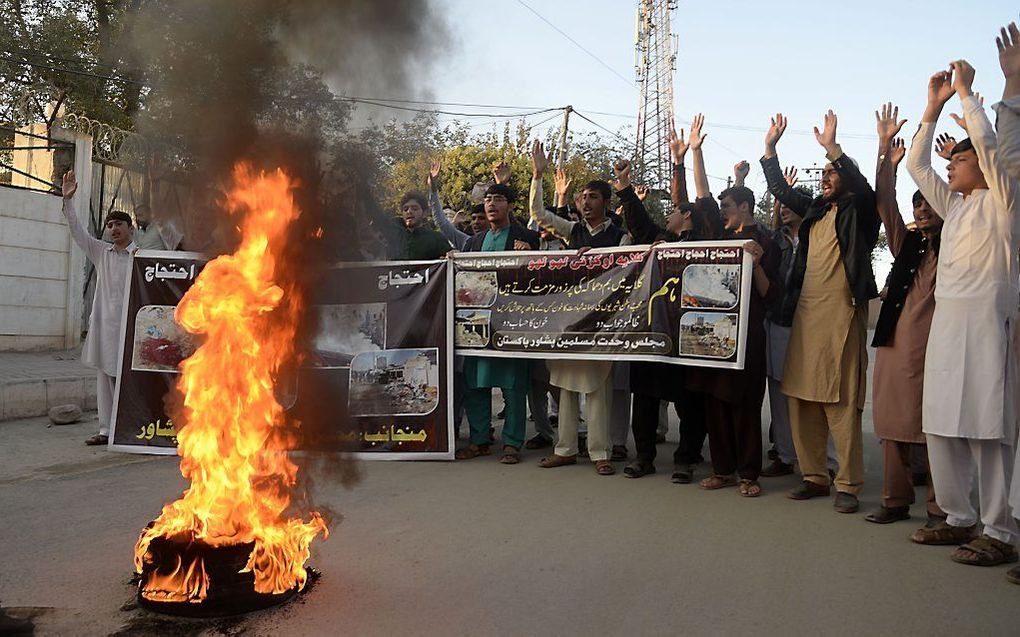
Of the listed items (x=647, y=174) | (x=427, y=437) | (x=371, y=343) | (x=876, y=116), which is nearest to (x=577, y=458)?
(x=427, y=437)

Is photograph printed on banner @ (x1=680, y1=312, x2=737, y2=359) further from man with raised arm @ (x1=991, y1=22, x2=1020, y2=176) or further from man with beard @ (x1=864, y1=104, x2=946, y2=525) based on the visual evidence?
man with raised arm @ (x1=991, y1=22, x2=1020, y2=176)

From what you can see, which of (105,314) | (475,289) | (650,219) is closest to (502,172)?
(475,289)

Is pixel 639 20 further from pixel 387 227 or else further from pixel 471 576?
pixel 471 576

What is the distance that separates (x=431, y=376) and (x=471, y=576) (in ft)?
10.3

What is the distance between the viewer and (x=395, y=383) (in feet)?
22.2

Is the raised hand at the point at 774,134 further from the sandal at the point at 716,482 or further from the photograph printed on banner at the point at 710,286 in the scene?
the sandal at the point at 716,482

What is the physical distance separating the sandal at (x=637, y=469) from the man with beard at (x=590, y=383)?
0.52ft

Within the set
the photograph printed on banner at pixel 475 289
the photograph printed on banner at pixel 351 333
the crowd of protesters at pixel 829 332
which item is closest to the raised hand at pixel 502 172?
the crowd of protesters at pixel 829 332

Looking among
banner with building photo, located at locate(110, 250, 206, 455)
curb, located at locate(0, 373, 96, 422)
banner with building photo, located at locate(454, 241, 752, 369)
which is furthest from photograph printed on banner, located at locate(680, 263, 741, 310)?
curb, located at locate(0, 373, 96, 422)

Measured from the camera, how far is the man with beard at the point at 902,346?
481 cm

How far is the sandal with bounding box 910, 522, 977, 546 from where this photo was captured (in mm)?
4363

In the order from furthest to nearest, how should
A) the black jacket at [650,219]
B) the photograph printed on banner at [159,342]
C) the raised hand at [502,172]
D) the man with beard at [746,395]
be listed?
the raised hand at [502,172] → the photograph printed on banner at [159,342] → the black jacket at [650,219] → the man with beard at [746,395]

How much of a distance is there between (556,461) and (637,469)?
0.72 meters

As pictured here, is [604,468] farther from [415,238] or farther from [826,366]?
[415,238]
